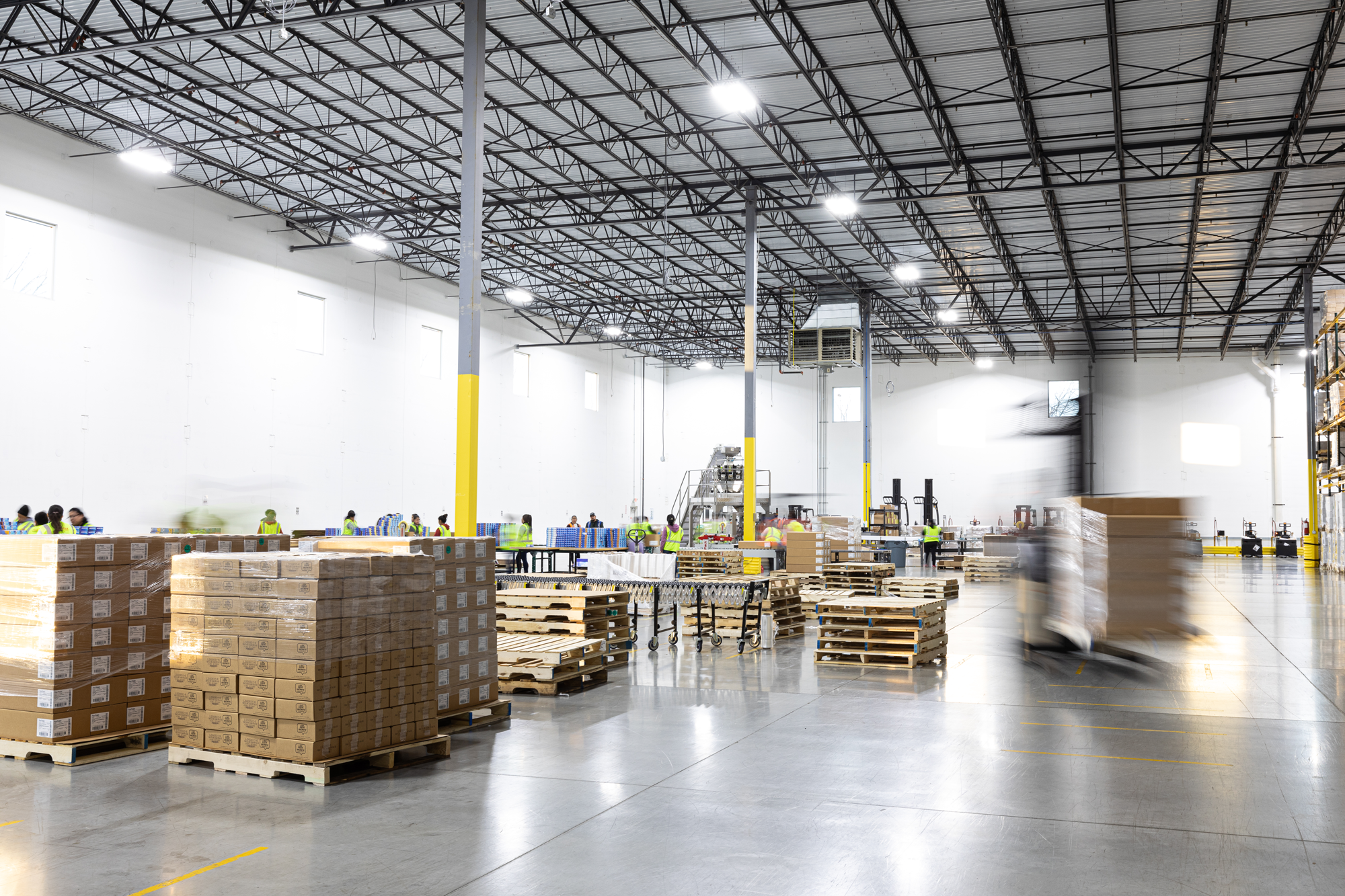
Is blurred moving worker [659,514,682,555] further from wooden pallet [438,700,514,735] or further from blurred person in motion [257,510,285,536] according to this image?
wooden pallet [438,700,514,735]

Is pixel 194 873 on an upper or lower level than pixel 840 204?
lower

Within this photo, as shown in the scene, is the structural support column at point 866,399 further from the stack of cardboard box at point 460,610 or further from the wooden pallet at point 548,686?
the stack of cardboard box at point 460,610

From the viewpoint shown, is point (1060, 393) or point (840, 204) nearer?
point (840, 204)

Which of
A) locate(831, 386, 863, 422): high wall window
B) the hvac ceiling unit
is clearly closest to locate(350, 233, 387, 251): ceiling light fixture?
the hvac ceiling unit

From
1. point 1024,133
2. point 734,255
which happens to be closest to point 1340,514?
point 1024,133

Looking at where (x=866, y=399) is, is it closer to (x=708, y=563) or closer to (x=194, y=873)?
(x=708, y=563)

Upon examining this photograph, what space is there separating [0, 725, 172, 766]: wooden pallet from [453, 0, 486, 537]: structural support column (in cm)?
466

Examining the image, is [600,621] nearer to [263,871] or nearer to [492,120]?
[263,871]

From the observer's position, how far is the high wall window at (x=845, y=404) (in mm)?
41219

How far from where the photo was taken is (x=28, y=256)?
17.1m

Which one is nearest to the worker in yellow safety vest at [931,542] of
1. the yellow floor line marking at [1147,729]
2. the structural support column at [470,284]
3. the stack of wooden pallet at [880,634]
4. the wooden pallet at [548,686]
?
the stack of wooden pallet at [880,634]

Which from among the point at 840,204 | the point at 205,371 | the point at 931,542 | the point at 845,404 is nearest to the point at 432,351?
the point at 205,371

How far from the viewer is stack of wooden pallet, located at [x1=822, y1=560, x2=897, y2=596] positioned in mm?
16875

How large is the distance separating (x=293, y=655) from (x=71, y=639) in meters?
1.68
